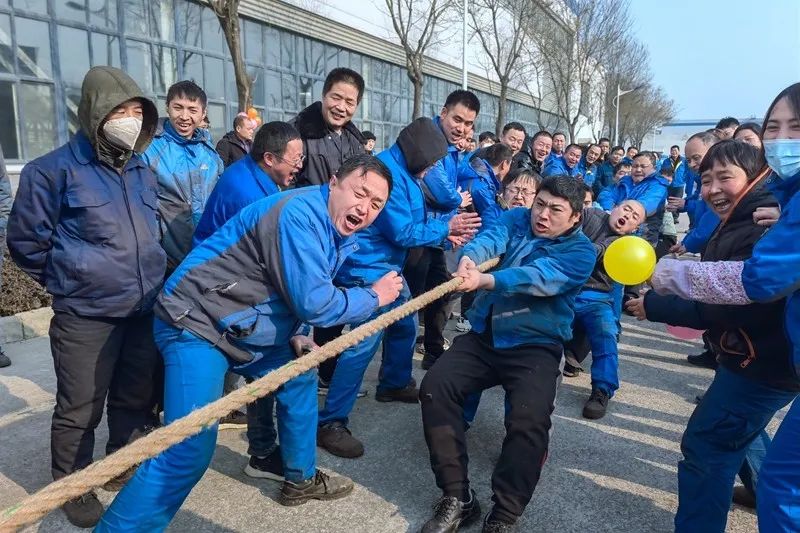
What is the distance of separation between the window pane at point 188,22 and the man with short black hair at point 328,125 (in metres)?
8.95

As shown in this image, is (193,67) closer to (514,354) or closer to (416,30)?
(416,30)

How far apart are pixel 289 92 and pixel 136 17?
4560 mm

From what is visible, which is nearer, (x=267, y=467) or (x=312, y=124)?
(x=267, y=467)

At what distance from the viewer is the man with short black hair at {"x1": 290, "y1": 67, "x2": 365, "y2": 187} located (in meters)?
3.96

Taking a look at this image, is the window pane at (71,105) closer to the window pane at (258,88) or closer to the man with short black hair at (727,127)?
the window pane at (258,88)

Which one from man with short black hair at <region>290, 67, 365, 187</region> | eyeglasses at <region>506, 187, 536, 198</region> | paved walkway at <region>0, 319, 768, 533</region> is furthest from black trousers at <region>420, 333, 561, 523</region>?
man with short black hair at <region>290, 67, 365, 187</region>

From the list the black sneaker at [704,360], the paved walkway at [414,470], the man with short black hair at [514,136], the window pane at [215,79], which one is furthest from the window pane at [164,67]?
the black sneaker at [704,360]

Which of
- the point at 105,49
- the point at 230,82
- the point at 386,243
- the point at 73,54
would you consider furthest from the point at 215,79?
the point at 386,243

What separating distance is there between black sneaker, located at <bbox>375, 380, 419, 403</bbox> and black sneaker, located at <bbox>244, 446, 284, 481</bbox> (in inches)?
44.5

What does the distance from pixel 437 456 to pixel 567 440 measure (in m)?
1.20

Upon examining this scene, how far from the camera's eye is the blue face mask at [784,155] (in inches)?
78.2

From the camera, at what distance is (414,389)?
4.05 meters

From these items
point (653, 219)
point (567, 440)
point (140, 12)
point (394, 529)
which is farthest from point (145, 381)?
point (140, 12)

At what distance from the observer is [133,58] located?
1060cm
